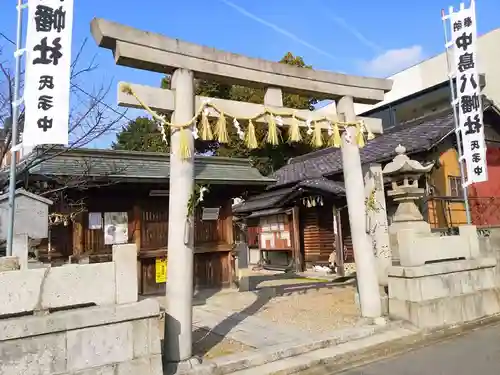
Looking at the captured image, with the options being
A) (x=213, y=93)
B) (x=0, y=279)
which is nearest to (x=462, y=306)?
(x=0, y=279)

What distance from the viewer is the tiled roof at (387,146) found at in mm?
14602

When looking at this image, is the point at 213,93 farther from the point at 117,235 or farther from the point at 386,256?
the point at 386,256

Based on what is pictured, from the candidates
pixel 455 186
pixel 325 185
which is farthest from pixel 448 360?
pixel 325 185

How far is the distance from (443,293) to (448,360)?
205 centimetres

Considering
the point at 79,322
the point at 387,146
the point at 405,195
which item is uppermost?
the point at 387,146

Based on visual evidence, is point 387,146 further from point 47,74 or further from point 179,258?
point 47,74

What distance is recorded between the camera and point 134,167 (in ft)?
39.0

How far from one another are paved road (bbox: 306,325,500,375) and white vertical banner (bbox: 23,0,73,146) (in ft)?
18.0

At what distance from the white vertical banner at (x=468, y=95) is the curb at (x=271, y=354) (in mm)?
6713

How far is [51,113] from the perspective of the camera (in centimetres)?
605

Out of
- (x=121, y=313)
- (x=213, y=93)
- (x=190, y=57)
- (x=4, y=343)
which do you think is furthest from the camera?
(x=213, y=93)

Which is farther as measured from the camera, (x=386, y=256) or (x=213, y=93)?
(x=213, y=93)

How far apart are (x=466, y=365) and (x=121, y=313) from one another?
4.98m

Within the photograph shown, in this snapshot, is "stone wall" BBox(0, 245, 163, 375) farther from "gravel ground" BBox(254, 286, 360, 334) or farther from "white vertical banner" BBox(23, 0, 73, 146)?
"gravel ground" BBox(254, 286, 360, 334)
